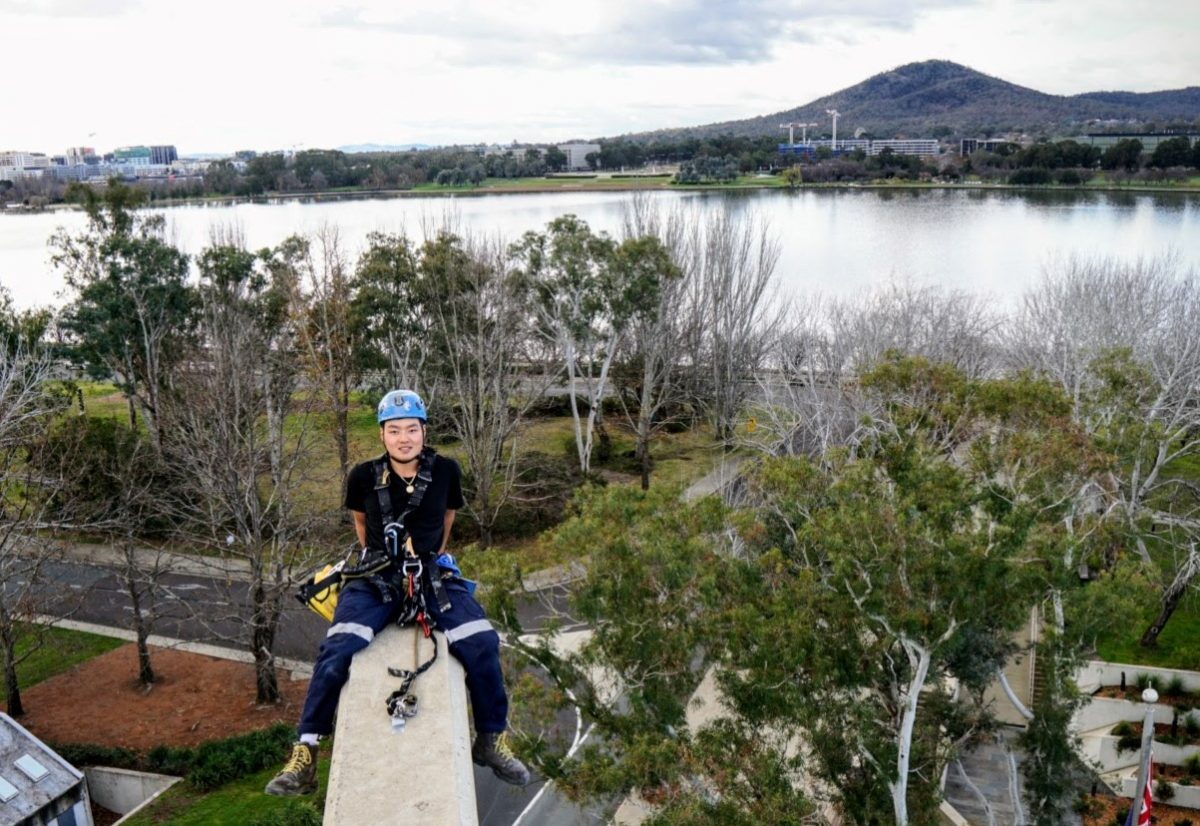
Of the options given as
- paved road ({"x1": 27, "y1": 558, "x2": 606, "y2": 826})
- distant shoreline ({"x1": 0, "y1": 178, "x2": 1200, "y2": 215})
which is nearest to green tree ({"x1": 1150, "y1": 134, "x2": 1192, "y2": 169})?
distant shoreline ({"x1": 0, "y1": 178, "x2": 1200, "y2": 215})

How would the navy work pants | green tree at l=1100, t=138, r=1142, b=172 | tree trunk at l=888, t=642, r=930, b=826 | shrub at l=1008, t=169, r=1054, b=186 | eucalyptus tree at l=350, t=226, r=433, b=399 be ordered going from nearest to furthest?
the navy work pants, tree trunk at l=888, t=642, r=930, b=826, eucalyptus tree at l=350, t=226, r=433, b=399, green tree at l=1100, t=138, r=1142, b=172, shrub at l=1008, t=169, r=1054, b=186

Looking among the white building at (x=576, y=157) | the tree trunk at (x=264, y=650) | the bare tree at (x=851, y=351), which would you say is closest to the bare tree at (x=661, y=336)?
the bare tree at (x=851, y=351)

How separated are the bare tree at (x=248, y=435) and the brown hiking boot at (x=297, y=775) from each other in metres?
12.2

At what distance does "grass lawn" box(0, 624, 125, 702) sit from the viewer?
2117cm

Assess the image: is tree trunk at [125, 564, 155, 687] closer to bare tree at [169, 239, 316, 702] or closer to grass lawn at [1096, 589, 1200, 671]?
bare tree at [169, 239, 316, 702]

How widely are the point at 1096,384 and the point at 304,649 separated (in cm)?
1917

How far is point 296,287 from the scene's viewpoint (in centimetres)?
3128

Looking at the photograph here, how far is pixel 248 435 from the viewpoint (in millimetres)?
19500

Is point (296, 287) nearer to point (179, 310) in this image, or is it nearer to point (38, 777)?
point (179, 310)

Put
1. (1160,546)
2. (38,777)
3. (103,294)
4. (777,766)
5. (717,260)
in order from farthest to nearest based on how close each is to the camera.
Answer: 1. (717,260)
2. (103,294)
3. (1160,546)
4. (38,777)
5. (777,766)

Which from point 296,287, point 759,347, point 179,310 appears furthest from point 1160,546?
point 179,310

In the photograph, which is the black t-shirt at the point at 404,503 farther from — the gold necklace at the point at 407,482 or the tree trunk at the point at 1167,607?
the tree trunk at the point at 1167,607

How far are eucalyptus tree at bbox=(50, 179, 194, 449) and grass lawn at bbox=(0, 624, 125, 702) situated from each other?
310 inches

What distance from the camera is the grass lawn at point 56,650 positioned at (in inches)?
834
